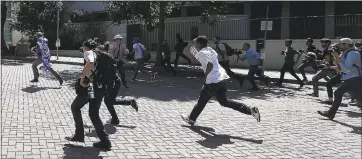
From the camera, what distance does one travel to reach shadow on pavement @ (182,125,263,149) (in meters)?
6.67

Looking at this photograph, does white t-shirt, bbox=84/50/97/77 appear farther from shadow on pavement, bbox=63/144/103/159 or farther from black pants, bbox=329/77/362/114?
black pants, bbox=329/77/362/114

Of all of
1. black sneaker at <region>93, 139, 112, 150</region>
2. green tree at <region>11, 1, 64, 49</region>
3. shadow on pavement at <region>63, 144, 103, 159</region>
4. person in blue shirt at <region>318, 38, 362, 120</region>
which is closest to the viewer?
shadow on pavement at <region>63, 144, 103, 159</region>


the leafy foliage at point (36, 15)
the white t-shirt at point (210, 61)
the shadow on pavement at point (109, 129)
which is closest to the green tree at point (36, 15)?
the leafy foliage at point (36, 15)

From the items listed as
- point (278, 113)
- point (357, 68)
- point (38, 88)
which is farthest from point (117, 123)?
point (38, 88)

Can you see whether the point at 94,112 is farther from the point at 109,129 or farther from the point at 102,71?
the point at 109,129

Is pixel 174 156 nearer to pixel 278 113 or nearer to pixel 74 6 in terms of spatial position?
pixel 278 113

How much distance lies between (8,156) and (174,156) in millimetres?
2061

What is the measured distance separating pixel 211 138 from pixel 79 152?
211 cm

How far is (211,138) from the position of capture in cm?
705

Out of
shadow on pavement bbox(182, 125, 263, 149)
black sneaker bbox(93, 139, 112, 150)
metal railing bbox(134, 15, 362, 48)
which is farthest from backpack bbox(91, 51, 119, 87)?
metal railing bbox(134, 15, 362, 48)

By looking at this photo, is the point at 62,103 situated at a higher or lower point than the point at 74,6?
lower

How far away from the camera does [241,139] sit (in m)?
7.02

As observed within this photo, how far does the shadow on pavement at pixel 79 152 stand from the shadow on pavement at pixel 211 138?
160 cm

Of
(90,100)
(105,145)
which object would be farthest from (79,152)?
(90,100)
